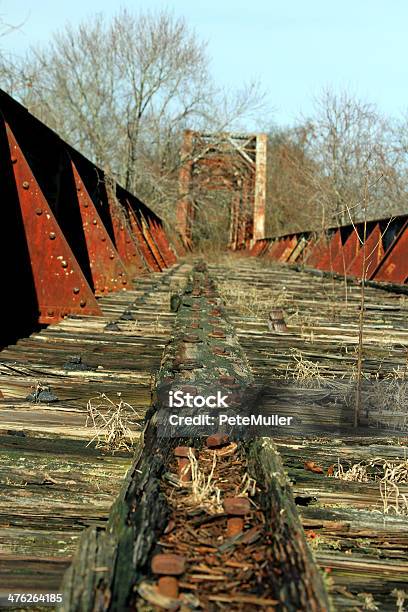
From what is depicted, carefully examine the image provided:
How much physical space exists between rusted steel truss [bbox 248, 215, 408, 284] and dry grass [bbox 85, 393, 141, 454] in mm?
2010

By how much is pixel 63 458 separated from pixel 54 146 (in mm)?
4556

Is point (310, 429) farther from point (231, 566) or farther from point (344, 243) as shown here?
point (344, 243)

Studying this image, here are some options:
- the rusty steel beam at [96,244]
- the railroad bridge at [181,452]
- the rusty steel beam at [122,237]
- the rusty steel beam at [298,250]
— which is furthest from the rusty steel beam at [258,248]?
the railroad bridge at [181,452]

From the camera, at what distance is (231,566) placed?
3.60ft

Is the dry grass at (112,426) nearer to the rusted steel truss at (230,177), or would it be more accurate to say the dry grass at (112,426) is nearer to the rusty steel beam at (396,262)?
the rusty steel beam at (396,262)

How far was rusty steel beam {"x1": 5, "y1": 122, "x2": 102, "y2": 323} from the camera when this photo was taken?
4473 millimetres

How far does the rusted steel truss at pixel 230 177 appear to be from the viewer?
28500 millimetres

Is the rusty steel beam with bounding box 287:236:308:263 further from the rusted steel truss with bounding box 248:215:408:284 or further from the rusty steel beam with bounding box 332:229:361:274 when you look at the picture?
the rusty steel beam with bounding box 332:229:361:274

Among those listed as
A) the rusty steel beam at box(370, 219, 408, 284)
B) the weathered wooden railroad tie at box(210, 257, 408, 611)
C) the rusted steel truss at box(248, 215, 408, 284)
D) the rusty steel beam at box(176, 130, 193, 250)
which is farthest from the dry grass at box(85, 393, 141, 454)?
the rusty steel beam at box(176, 130, 193, 250)

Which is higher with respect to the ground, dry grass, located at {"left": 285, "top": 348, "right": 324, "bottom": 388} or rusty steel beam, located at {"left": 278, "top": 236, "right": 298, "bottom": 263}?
rusty steel beam, located at {"left": 278, "top": 236, "right": 298, "bottom": 263}

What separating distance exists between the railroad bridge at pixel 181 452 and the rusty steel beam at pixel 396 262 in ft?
12.7

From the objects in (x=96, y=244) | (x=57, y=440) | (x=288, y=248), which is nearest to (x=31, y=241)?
(x=96, y=244)

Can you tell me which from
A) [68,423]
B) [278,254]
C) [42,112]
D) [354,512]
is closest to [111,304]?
[68,423]

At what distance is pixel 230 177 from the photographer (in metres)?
35.1
